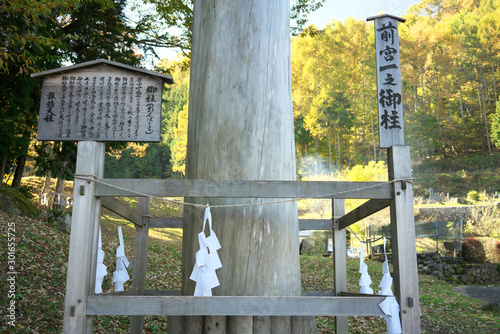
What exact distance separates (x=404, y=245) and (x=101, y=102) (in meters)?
2.67

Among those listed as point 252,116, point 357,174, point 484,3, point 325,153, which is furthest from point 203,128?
point 484,3

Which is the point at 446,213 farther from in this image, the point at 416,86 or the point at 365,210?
the point at 365,210

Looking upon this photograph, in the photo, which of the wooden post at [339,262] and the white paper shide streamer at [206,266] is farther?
the wooden post at [339,262]

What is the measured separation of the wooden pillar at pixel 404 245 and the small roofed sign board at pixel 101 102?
1.97m

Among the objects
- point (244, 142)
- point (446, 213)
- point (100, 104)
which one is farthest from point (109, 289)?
point (446, 213)

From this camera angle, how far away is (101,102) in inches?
115

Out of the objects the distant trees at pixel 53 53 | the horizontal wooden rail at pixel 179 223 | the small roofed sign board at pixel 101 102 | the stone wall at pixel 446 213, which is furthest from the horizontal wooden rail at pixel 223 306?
the stone wall at pixel 446 213

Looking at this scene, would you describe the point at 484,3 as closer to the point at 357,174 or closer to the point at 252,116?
the point at 357,174

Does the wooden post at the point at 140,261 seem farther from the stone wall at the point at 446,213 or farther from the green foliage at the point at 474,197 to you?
the green foliage at the point at 474,197

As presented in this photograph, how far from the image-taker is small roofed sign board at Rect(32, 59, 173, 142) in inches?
114

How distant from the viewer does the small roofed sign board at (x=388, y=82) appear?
2.84 m

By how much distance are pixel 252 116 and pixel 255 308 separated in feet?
5.18

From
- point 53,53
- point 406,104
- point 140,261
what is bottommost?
point 140,261

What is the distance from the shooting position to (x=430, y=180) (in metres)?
35.9
